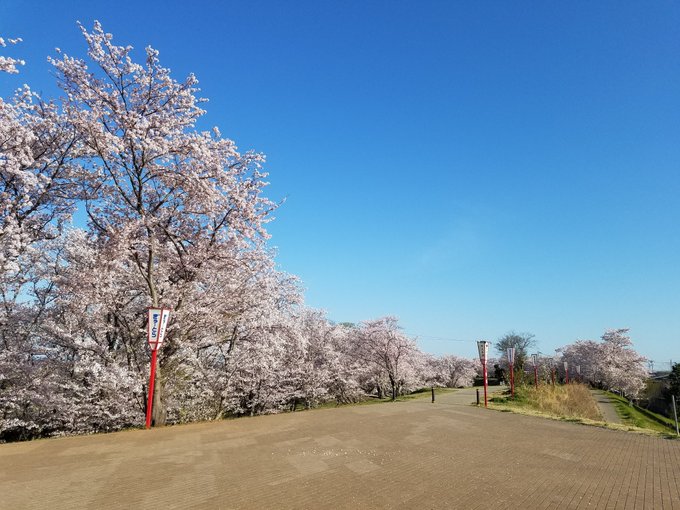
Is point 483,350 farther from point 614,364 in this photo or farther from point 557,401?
point 614,364

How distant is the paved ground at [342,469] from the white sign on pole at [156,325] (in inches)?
86.4

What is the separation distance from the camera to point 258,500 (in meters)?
4.72

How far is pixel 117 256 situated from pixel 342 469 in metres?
8.87

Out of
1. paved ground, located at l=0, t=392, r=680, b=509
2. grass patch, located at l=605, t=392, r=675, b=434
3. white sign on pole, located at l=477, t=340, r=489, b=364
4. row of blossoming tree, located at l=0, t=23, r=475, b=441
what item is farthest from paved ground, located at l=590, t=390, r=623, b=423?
row of blossoming tree, located at l=0, t=23, r=475, b=441

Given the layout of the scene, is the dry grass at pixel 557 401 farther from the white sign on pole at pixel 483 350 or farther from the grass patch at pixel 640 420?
the grass patch at pixel 640 420

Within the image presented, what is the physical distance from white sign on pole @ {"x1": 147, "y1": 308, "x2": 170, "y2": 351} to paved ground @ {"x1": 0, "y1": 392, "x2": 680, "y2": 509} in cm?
219

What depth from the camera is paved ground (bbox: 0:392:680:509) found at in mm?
4824

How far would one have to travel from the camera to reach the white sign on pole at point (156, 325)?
9.43 m

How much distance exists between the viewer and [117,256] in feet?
35.2

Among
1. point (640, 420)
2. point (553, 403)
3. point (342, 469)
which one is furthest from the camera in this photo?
point (640, 420)

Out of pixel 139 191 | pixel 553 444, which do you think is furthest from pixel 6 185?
pixel 553 444

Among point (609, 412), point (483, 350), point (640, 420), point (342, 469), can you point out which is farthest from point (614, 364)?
point (342, 469)

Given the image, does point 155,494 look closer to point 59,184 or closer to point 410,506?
point 410,506

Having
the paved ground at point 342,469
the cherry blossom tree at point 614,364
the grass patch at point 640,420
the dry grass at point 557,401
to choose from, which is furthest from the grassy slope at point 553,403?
the cherry blossom tree at point 614,364
